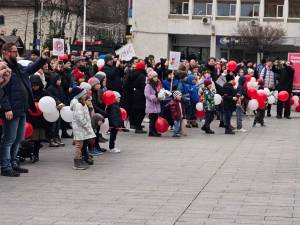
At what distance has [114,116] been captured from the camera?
13.3m

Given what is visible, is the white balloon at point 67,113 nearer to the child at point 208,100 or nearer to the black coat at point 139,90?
the black coat at point 139,90

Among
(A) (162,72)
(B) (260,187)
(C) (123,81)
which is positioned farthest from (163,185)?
(A) (162,72)

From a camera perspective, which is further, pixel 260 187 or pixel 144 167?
pixel 144 167

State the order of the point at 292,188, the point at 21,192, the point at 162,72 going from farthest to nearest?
the point at 162,72, the point at 292,188, the point at 21,192

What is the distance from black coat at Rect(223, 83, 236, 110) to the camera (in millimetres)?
17453

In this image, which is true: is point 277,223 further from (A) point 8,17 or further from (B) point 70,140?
(A) point 8,17

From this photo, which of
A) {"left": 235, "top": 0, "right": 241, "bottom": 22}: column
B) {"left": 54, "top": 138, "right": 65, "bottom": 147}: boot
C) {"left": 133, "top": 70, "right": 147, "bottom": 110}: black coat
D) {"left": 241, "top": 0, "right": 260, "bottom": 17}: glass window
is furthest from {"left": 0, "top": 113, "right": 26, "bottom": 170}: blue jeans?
{"left": 241, "top": 0, "right": 260, "bottom": 17}: glass window

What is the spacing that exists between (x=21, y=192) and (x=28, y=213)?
1355 mm

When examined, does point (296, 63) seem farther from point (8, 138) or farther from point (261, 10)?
point (261, 10)

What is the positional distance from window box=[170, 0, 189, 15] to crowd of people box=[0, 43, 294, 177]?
38.5 m

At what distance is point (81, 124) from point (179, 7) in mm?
52255

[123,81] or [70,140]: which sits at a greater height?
[123,81]

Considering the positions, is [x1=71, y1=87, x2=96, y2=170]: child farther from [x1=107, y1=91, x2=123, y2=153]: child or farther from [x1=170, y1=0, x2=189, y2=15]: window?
[x1=170, y1=0, x2=189, y2=15]: window

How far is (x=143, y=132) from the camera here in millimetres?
17062
